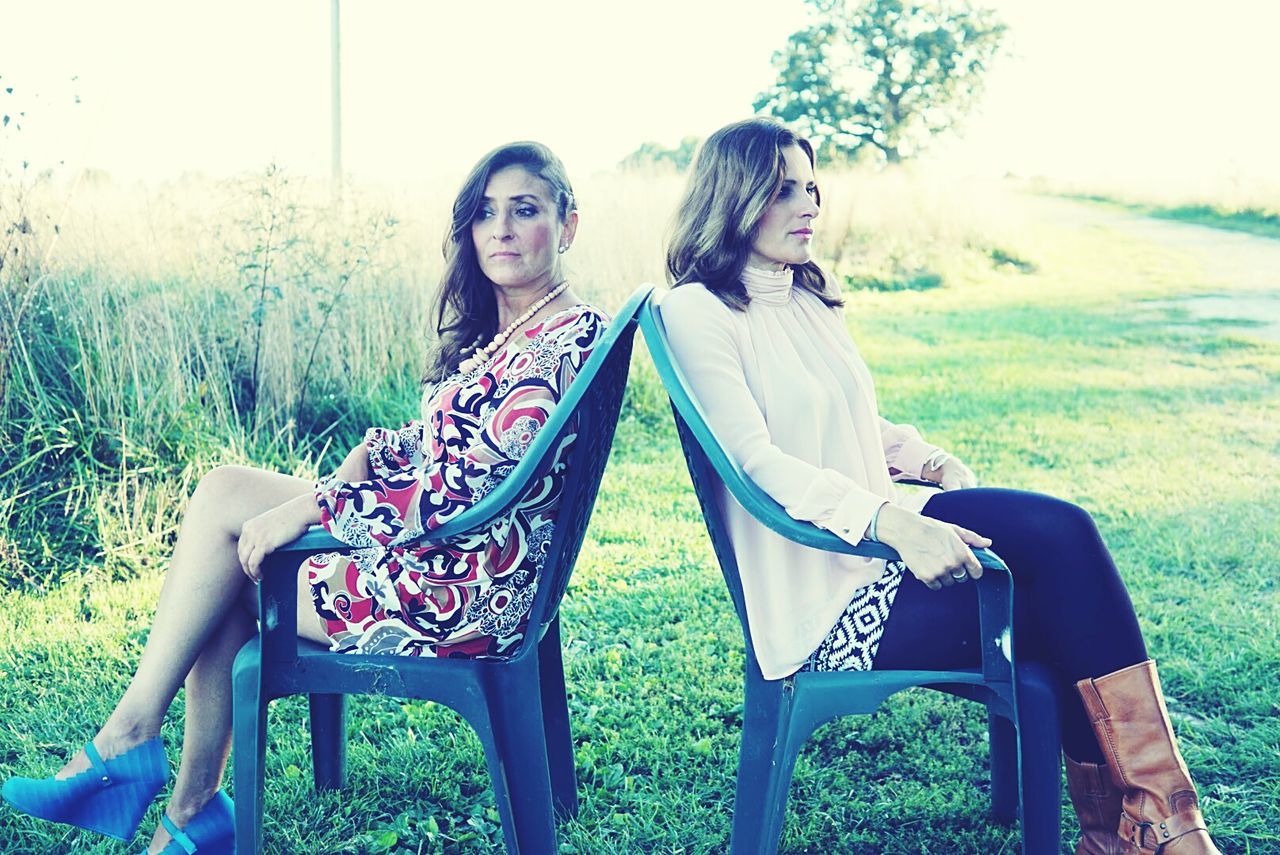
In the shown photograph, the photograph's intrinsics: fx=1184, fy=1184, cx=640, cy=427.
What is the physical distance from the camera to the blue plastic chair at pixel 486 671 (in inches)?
76.6

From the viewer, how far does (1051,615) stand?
203 cm

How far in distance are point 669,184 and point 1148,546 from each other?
6978mm

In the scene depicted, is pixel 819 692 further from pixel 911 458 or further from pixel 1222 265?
pixel 1222 265

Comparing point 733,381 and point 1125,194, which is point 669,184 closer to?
point 733,381

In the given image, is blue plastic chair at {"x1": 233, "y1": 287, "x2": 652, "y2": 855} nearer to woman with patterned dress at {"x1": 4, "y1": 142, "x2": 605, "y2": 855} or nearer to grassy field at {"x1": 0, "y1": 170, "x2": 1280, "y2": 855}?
woman with patterned dress at {"x1": 4, "y1": 142, "x2": 605, "y2": 855}

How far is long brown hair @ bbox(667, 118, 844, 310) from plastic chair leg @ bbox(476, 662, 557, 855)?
0.83 m

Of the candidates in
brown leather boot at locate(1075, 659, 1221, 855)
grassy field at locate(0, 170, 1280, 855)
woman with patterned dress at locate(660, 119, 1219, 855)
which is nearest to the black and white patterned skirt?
woman with patterned dress at locate(660, 119, 1219, 855)

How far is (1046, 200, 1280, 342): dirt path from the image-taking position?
1162 cm

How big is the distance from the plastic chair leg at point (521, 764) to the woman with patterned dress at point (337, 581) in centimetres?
9

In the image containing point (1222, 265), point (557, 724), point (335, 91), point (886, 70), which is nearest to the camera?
point (557, 724)

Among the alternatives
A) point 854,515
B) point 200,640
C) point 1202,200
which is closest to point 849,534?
point 854,515

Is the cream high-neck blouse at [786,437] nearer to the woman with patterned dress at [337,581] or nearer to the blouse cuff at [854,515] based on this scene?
the blouse cuff at [854,515]

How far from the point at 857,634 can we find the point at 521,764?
0.63 metres

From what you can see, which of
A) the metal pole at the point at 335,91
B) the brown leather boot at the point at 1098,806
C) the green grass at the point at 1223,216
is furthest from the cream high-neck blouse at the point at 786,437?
the green grass at the point at 1223,216
